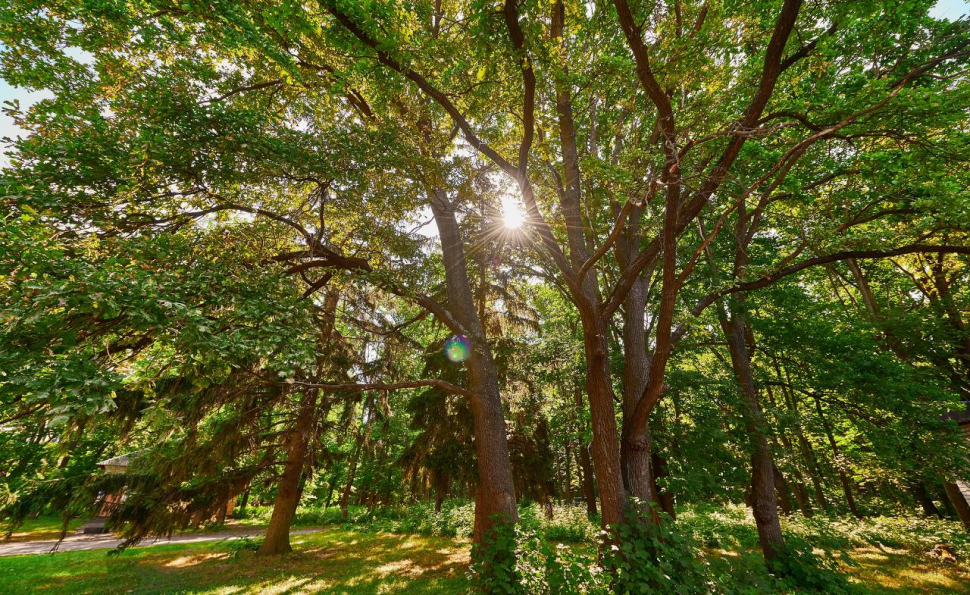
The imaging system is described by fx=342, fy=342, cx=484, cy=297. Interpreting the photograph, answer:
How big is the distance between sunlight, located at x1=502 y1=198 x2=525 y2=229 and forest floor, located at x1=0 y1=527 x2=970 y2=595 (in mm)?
6950

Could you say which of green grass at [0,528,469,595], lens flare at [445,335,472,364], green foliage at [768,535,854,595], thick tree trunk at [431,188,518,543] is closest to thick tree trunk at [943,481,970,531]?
green foliage at [768,535,854,595]

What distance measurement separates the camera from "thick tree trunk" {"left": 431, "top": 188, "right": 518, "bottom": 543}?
6.20 meters

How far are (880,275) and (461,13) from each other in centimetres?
1776

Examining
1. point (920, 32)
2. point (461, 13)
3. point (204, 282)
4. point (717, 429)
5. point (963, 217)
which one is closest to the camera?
point (204, 282)

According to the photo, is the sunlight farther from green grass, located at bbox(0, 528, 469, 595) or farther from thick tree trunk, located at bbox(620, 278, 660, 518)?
green grass, located at bbox(0, 528, 469, 595)

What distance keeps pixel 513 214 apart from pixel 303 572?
960cm

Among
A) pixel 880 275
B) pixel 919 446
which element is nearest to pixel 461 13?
pixel 919 446

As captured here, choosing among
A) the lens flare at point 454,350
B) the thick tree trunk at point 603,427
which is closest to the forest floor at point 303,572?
the thick tree trunk at point 603,427

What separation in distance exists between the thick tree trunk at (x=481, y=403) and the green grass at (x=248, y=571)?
2017mm

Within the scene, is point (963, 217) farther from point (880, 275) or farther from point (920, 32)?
point (880, 275)

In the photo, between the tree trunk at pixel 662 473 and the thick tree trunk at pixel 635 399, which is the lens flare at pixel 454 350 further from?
the tree trunk at pixel 662 473

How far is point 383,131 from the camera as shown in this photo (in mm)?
5895

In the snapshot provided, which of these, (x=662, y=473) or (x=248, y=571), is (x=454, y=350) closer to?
(x=248, y=571)

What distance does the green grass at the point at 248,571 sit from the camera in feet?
22.6
